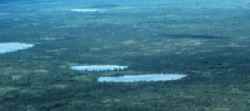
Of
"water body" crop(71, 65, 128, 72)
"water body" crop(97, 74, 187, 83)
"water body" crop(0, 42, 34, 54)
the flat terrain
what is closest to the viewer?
the flat terrain

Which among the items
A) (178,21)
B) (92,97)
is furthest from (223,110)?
(178,21)

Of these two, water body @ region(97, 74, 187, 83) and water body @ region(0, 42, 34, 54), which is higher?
water body @ region(97, 74, 187, 83)

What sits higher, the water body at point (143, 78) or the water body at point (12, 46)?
the water body at point (143, 78)

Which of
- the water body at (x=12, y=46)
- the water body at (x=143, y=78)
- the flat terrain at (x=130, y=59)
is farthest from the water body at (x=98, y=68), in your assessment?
the water body at (x=12, y=46)

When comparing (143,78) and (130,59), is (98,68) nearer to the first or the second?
(130,59)

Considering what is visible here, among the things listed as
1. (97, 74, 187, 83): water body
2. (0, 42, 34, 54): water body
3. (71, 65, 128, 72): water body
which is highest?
(97, 74, 187, 83): water body

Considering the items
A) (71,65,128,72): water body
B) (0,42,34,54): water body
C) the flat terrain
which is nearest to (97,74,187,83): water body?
the flat terrain

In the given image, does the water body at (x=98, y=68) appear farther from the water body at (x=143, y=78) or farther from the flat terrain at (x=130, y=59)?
the water body at (x=143, y=78)

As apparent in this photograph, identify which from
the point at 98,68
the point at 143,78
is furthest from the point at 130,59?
the point at 143,78

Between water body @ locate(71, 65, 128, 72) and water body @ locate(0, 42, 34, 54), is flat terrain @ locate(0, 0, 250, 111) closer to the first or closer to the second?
water body @ locate(71, 65, 128, 72)
